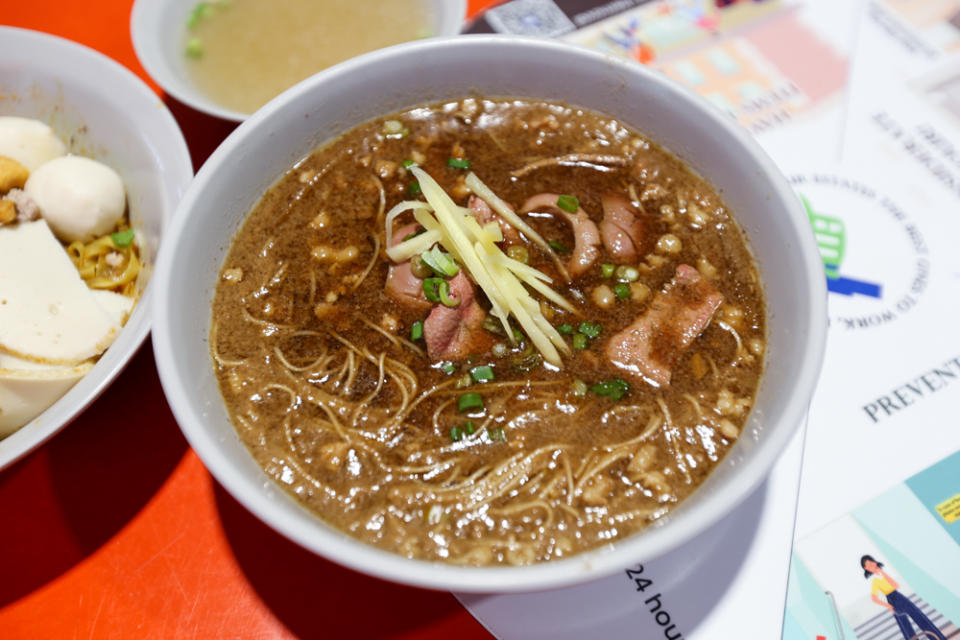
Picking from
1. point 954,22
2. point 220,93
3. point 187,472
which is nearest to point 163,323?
point 187,472

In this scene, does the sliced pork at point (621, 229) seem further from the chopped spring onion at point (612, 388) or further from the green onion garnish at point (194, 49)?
the green onion garnish at point (194, 49)

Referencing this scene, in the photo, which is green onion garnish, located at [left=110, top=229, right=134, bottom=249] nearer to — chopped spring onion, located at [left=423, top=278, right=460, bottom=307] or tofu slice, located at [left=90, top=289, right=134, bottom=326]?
tofu slice, located at [left=90, top=289, right=134, bottom=326]

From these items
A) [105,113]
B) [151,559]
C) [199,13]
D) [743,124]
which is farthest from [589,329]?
[199,13]

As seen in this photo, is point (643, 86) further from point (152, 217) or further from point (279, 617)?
point (279, 617)

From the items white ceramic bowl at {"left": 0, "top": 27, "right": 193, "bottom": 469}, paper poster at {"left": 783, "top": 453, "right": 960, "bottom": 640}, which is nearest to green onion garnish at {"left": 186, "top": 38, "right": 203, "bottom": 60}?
white ceramic bowl at {"left": 0, "top": 27, "right": 193, "bottom": 469}

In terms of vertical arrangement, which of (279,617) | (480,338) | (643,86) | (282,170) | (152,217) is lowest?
(279,617)

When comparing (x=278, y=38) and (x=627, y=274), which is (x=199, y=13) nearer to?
(x=278, y=38)
